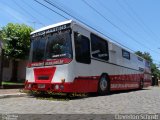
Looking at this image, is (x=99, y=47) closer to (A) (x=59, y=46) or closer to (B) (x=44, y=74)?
(A) (x=59, y=46)

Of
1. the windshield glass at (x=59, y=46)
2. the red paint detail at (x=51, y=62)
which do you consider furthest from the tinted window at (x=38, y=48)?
the windshield glass at (x=59, y=46)

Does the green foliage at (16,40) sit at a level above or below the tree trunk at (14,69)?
above

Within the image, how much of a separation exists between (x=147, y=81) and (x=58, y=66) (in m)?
17.0

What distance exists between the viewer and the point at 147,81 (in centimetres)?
2875

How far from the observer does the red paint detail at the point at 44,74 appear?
13.6 meters

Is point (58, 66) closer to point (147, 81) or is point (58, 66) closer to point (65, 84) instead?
point (65, 84)

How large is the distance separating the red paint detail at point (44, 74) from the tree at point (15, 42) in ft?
67.9

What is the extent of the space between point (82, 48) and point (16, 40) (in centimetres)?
2284

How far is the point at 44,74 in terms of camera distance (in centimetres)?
1393

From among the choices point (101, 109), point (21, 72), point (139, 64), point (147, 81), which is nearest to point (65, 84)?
point (101, 109)

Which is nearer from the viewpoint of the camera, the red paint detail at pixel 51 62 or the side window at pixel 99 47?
the red paint detail at pixel 51 62

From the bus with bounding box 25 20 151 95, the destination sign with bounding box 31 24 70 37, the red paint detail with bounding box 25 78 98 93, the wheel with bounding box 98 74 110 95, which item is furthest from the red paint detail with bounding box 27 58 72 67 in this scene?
the wheel with bounding box 98 74 110 95

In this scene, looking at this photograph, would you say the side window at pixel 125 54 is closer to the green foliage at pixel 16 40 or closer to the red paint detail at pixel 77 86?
the red paint detail at pixel 77 86

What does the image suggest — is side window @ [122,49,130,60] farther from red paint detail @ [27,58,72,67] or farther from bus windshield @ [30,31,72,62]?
red paint detail @ [27,58,72,67]
